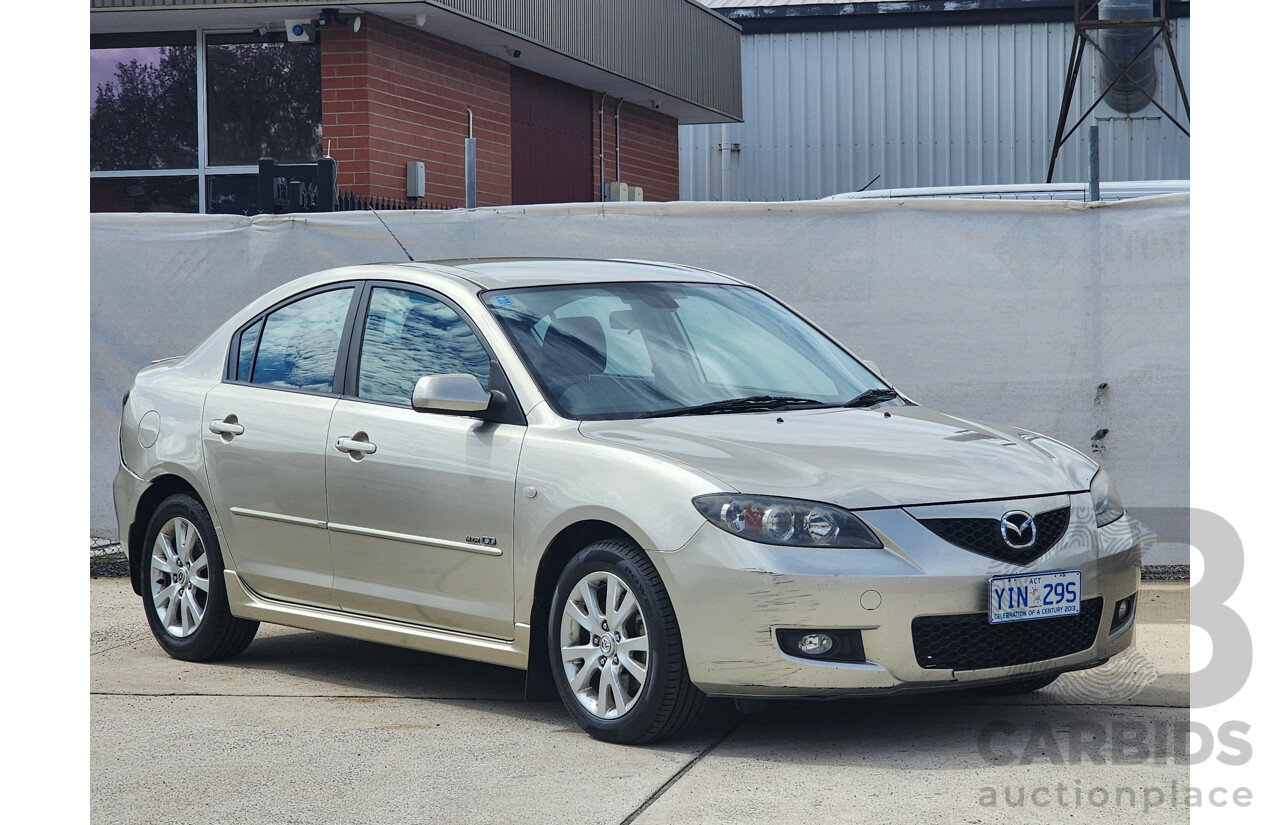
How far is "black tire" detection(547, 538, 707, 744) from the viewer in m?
5.35

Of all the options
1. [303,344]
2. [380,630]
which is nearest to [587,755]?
[380,630]

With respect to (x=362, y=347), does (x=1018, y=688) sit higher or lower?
lower

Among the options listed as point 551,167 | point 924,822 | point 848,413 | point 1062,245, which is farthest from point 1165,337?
point 551,167

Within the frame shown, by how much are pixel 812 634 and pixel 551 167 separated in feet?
46.2

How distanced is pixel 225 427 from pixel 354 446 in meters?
0.88

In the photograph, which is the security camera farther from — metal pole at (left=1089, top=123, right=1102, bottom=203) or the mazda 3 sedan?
metal pole at (left=1089, top=123, right=1102, bottom=203)

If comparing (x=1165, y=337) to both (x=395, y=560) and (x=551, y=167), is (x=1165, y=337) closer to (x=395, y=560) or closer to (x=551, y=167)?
(x=395, y=560)

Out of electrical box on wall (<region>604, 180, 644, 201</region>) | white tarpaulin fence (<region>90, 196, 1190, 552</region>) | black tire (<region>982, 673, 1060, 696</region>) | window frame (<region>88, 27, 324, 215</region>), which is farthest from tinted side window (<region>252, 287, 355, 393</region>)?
electrical box on wall (<region>604, 180, 644, 201</region>)

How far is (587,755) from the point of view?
18.0ft

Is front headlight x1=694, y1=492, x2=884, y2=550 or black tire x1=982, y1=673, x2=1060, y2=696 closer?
front headlight x1=694, y1=492, x2=884, y2=550

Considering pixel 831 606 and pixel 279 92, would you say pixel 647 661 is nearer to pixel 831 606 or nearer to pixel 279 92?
pixel 831 606

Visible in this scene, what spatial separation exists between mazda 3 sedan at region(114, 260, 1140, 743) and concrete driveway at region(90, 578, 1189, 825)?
0.78 feet

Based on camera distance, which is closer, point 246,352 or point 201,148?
point 246,352

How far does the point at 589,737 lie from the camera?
5.73m
